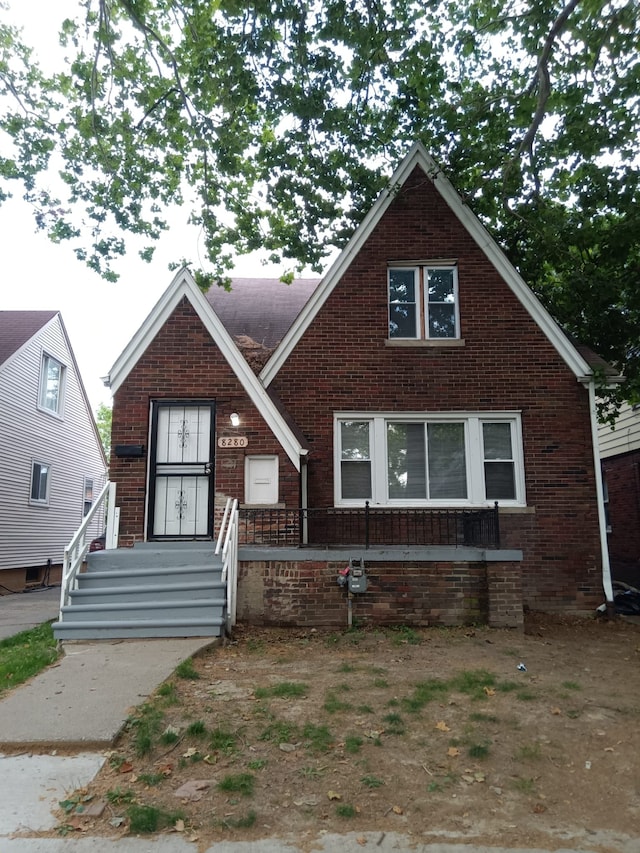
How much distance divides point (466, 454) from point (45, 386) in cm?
1446

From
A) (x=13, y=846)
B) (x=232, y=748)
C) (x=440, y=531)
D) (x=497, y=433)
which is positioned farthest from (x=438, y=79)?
(x=13, y=846)

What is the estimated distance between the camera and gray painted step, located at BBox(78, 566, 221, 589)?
Result: 832 centimetres

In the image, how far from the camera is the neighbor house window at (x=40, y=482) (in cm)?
1881

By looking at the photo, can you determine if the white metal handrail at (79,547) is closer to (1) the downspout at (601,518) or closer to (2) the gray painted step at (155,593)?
(2) the gray painted step at (155,593)

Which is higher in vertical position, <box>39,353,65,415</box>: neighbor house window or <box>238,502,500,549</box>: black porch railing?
<box>39,353,65,415</box>: neighbor house window

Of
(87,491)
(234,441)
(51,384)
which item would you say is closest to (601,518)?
(234,441)

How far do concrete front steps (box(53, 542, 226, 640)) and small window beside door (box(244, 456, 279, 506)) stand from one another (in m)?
1.20

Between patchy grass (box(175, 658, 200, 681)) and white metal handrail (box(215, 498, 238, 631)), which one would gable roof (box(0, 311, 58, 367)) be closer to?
white metal handrail (box(215, 498, 238, 631))

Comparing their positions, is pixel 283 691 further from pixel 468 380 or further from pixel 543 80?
pixel 543 80

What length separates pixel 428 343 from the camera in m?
11.1

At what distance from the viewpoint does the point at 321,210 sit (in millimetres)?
13602

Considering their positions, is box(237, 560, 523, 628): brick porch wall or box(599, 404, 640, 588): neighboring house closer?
box(237, 560, 523, 628): brick porch wall

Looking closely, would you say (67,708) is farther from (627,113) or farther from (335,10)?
(627,113)

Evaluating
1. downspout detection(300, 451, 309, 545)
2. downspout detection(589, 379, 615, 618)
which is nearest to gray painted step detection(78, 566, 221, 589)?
downspout detection(300, 451, 309, 545)
